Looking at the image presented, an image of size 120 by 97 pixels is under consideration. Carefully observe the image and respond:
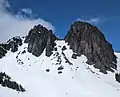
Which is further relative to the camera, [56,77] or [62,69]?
[62,69]

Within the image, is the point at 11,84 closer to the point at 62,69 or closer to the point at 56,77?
the point at 56,77

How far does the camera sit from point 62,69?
542 ft

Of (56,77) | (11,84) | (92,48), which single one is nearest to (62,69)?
(56,77)

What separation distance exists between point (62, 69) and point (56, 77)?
343 inches

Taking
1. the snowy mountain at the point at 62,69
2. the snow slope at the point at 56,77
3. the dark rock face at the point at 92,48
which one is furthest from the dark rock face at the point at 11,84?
the dark rock face at the point at 92,48

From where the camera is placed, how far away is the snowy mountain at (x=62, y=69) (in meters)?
141

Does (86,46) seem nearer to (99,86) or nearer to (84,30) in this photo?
(84,30)

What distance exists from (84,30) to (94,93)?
230ft

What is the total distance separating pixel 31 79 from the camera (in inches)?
6176

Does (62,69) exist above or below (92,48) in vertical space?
below

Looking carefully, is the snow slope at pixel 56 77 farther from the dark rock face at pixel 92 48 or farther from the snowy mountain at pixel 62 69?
the dark rock face at pixel 92 48

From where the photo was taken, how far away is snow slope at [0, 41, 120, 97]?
5517 inches

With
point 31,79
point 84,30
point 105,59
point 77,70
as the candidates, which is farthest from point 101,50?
point 31,79

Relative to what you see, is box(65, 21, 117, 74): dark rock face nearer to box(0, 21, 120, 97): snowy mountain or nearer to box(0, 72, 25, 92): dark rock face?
box(0, 21, 120, 97): snowy mountain
